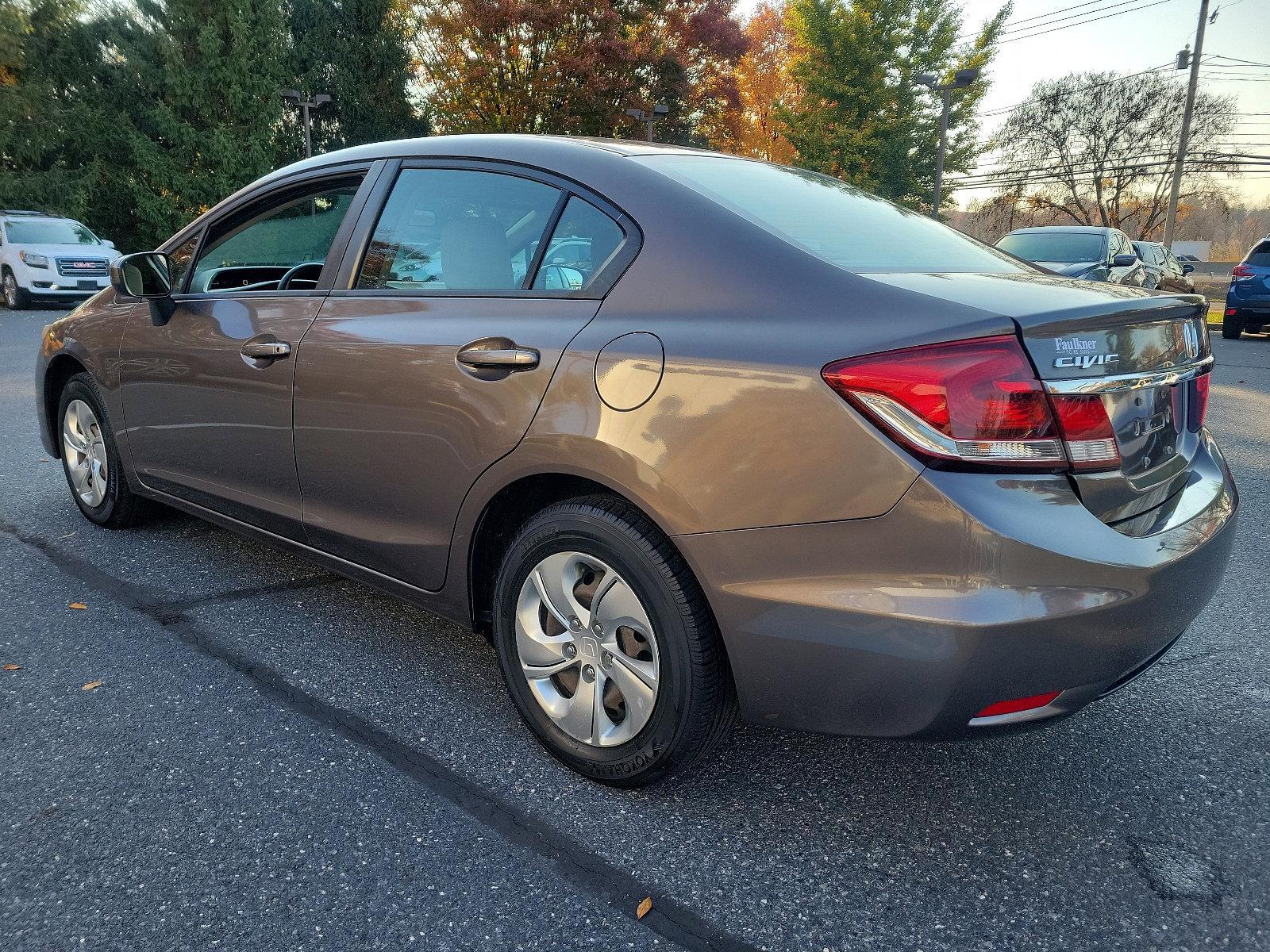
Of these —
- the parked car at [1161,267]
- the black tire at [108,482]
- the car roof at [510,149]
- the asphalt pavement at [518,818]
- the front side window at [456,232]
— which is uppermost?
the car roof at [510,149]

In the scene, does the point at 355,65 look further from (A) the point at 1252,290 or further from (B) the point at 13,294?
(A) the point at 1252,290

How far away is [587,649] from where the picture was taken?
2387 mm

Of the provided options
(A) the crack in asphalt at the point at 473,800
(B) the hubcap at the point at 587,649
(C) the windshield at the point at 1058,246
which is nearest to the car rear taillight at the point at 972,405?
(B) the hubcap at the point at 587,649

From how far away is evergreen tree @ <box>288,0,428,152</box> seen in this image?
33.3m

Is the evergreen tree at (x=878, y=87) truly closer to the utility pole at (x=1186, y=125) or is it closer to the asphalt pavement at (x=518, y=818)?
the utility pole at (x=1186, y=125)

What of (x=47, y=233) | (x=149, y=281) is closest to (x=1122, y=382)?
(x=149, y=281)

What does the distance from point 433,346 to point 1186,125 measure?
32.5 metres

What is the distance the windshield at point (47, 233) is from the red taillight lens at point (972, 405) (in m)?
21.7

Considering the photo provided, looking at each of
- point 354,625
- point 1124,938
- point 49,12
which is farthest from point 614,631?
point 49,12

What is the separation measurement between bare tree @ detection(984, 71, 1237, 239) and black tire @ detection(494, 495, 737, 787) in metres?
43.9

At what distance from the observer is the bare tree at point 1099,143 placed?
3931 cm

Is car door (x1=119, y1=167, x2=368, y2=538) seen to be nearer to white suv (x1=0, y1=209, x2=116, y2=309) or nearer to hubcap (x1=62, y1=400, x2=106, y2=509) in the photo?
hubcap (x1=62, y1=400, x2=106, y2=509)

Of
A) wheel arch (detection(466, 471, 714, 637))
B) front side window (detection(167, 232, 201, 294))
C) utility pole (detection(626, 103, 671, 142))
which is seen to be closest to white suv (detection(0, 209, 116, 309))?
utility pole (detection(626, 103, 671, 142))

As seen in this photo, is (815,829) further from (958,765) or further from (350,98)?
(350,98)
